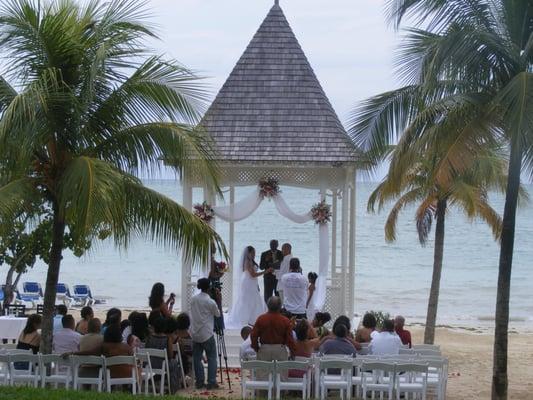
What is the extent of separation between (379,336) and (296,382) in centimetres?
159

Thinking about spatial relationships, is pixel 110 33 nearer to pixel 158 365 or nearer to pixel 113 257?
pixel 158 365

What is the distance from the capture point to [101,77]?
12.6 meters

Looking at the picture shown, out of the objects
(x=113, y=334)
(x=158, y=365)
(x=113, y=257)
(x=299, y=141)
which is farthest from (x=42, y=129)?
(x=113, y=257)

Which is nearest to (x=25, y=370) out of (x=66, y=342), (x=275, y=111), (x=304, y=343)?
(x=66, y=342)

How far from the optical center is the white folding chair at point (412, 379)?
40.3 ft

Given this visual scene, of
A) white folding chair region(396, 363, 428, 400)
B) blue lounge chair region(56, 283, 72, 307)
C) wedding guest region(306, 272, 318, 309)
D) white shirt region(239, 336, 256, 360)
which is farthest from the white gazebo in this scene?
blue lounge chair region(56, 283, 72, 307)

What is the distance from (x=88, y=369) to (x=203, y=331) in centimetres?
209

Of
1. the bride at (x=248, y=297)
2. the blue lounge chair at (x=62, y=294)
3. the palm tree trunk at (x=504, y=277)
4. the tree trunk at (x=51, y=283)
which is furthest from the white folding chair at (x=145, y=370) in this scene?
the blue lounge chair at (x=62, y=294)

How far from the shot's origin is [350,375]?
12.6 metres

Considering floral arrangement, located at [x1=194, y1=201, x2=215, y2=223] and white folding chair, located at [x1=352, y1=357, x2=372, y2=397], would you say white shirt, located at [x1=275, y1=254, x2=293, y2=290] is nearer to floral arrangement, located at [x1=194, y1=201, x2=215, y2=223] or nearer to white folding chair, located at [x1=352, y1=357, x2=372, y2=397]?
floral arrangement, located at [x1=194, y1=201, x2=215, y2=223]

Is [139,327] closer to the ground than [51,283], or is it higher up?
closer to the ground

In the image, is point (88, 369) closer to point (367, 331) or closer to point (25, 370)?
point (25, 370)

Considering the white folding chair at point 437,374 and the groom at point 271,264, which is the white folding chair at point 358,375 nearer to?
the white folding chair at point 437,374

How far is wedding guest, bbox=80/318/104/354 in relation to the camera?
13.0 m
